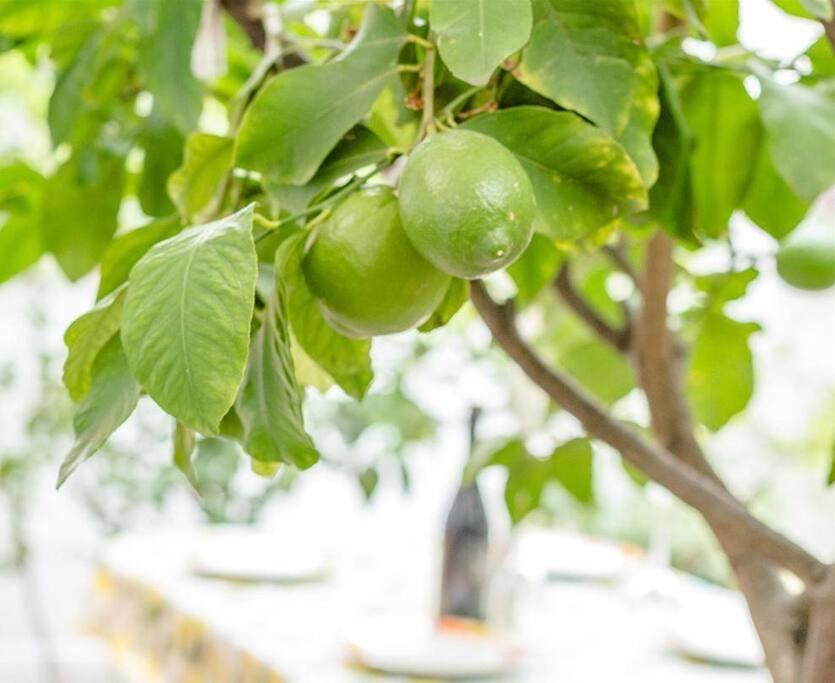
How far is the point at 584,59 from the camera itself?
34 centimetres

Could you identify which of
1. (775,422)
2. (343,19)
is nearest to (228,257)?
(343,19)

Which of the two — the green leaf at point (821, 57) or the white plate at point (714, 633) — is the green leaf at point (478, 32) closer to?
the green leaf at point (821, 57)

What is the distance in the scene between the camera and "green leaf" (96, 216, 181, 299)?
14.9 inches

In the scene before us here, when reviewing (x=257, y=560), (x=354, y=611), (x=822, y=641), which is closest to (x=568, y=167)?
(x=822, y=641)

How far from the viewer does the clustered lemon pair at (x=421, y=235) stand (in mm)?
272

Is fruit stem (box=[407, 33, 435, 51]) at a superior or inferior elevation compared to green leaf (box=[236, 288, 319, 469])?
superior

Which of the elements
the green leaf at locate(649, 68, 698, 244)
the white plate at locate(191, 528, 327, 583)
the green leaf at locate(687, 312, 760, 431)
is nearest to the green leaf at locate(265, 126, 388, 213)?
the green leaf at locate(649, 68, 698, 244)

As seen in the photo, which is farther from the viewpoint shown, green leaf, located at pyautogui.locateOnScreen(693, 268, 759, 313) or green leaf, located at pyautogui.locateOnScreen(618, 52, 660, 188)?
green leaf, located at pyautogui.locateOnScreen(693, 268, 759, 313)

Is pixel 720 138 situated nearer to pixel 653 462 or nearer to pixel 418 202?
pixel 653 462

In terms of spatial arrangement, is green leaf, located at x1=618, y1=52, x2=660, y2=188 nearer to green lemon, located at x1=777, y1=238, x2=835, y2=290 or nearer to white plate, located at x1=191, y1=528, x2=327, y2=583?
green lemon, located at x1=777, y1=238, x2=835, y2=290

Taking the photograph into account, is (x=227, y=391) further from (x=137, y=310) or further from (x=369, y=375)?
(x=369, y=375)

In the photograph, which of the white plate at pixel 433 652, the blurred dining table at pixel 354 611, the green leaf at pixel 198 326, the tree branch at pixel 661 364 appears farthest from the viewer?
the blurred dining table at pixel 354 611

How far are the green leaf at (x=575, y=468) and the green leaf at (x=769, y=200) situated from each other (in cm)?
25

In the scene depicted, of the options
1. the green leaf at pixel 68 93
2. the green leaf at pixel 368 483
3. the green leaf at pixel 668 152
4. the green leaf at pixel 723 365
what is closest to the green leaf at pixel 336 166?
the green leaf at pixel 668 152
